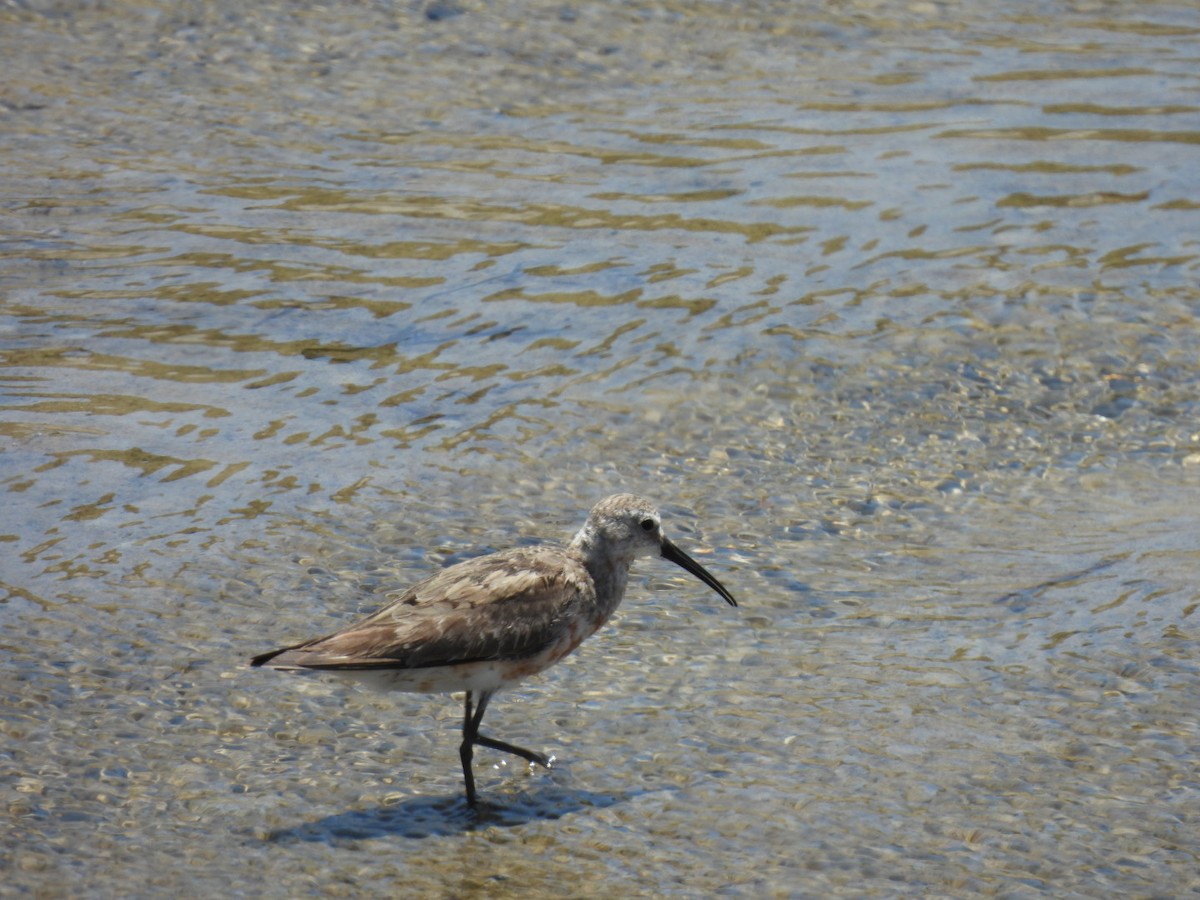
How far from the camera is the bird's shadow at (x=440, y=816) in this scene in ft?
20.3

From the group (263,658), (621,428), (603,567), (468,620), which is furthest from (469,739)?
(621,428)

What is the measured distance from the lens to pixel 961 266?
11.5 metres

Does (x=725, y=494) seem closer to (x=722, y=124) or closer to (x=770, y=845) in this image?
(x=770, y=845)

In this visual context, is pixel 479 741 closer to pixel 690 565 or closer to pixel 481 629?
pixel 481 629

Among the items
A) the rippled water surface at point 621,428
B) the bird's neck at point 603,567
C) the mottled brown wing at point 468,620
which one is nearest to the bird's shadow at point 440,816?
the rippled water surface at point 621,428

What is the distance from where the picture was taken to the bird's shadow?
618cm

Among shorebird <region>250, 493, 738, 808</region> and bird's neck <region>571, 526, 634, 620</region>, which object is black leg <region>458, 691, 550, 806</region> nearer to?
shorebird <region>250, 493, 738, 808</region>

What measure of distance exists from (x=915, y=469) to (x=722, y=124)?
16.6ft

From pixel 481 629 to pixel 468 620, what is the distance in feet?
0.23

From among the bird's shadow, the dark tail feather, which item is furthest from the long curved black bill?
the dark tail feather

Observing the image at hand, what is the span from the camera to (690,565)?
7.71m

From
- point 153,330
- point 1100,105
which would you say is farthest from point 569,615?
point 1100,105

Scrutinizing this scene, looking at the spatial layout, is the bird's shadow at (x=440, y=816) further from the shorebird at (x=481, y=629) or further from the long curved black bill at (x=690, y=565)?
the long curved black bill at (x=690, y=565)

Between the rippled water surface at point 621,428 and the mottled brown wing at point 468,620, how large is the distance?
55 centimetres
